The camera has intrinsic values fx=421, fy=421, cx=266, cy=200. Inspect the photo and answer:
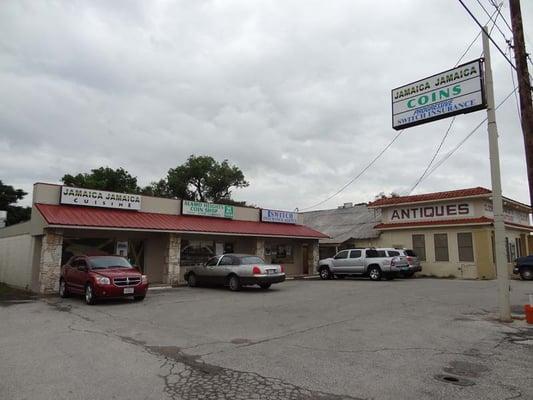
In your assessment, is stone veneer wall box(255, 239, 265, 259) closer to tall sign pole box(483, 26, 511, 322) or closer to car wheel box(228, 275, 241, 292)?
car wheel box(228, 275, 241, 292)

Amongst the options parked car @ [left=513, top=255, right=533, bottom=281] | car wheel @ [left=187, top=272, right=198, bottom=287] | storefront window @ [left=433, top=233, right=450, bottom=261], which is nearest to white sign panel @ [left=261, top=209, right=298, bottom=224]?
car wheel @ [left=187, top=272, right=198, bottom=287]

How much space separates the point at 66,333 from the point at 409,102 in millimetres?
11702

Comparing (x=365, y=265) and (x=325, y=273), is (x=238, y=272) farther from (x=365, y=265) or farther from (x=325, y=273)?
(x=325, y=273)

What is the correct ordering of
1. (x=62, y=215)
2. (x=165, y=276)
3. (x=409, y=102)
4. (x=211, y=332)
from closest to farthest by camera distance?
1. (x=211, y=332)
2. (x=409, y=102)
3. (x=62, y=215)
4. (x=165, y=276)

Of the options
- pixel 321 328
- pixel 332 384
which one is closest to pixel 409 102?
pixel 321 328

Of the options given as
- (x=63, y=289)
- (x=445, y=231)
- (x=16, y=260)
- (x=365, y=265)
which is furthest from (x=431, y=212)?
(x=16, y=260)

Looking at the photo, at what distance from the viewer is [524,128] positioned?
10.4 m

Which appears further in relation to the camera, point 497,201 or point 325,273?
point 325,273

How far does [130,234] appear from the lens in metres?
20.8

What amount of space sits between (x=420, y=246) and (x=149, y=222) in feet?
61.2

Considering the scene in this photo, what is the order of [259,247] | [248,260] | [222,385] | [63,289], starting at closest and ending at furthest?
[222,385]
[63,289]
[248,260]
[259,247]

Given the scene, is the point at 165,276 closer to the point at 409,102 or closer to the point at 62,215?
the point at 62,215

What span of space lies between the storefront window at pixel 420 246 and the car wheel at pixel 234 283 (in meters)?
16.0

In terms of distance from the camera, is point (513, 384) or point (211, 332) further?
point (211, 332)
